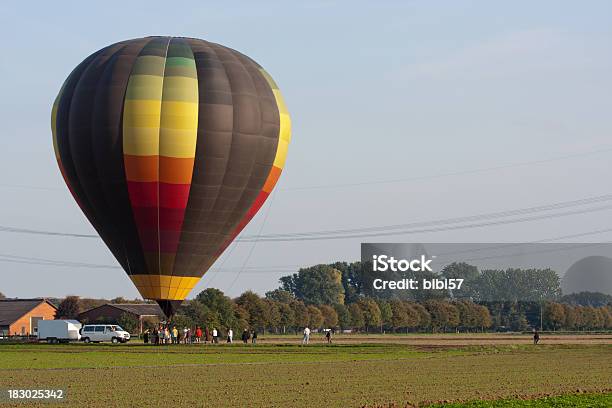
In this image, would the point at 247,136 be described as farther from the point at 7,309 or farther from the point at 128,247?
the point at 7,309

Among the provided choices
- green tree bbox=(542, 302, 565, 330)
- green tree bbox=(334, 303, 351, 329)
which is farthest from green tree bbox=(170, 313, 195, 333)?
green tree bbox=(542, 302, 565, 330)

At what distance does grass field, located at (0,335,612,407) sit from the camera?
36.0 metres

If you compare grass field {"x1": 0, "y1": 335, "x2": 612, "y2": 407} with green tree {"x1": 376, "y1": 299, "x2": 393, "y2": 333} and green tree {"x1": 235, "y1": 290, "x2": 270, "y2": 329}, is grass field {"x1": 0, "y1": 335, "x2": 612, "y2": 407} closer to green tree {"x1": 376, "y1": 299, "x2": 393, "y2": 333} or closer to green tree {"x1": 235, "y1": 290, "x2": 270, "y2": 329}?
green tree {"x1": 235, "y1": 290, "x2": 270, "y2": 329}

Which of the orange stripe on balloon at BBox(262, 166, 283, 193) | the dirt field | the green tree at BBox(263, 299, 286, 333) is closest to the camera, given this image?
the orange stripe on balloon at BBox(262, 166, 283, 193)

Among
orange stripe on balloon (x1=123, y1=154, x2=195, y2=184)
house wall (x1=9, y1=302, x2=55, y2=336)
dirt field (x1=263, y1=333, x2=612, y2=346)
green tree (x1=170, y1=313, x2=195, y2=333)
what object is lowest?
dirt field (x1=263, y1=333, x2=612, y2=346)

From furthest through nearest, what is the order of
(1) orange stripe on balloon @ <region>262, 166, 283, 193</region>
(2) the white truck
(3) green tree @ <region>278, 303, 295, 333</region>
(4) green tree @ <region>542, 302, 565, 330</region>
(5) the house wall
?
(4) green tree @ <region>542, 302, 565, 330</region>
(3) green tree @ <region>278, 303, 295, 333</region>
(5) the house wall
(2) the white truck
(1) orange stripe on balloon @ <region>262, 166, 283, 193</region>

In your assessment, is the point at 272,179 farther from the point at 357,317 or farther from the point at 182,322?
the point at 357,317

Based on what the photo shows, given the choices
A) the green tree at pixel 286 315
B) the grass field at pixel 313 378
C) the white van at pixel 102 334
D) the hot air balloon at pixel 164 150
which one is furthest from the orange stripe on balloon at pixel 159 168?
the green tree at pixel 286 315

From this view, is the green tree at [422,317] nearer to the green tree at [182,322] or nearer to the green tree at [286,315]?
the green tree at [286,315]

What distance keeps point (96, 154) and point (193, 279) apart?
10.7 metres

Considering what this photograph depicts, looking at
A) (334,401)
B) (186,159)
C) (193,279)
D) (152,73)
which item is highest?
(152,73)

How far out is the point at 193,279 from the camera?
73438 mm

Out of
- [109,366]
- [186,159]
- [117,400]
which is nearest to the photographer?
[117,400]

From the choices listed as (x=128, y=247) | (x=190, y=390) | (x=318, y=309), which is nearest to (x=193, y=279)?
(x=128, y=247)
